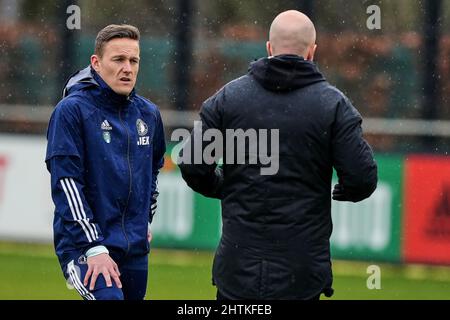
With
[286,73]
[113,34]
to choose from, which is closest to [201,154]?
[286,73]

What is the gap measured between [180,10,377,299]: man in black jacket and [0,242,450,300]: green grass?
5.13 metres

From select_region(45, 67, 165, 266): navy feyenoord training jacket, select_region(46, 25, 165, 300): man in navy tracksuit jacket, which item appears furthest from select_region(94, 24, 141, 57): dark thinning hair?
select_region(45, 67, 165, 266): navy feyenoord training jacket

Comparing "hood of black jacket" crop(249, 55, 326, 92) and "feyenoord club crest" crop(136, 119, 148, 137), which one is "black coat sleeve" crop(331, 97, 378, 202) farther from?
"feyenoord club crest" crop(136, 119, 148, 137)

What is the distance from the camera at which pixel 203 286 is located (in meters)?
11.8

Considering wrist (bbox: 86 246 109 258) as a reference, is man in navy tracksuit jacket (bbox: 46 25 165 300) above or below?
above

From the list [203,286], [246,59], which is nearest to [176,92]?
[246,59]

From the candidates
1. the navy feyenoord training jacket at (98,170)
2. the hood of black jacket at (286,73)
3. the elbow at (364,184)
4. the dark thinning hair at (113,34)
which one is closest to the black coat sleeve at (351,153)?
the elbow at (364,184)

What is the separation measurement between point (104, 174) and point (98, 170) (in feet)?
0.12

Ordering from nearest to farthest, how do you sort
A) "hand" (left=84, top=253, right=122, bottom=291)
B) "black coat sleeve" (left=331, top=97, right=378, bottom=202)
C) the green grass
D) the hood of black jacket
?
"black coat sleeve" (left=331, top=97, right=378, bottom=202), the hood of black jacket, "hand" (left=84, top=253, right=122, bottom=291), the green grass

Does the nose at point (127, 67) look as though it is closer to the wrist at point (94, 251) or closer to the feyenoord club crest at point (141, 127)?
the feyenoord club crest at point (141, 127)

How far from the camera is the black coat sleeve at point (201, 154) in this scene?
18.5ft

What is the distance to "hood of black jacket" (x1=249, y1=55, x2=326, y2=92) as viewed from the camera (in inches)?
221

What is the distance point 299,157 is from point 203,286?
20.8ft
